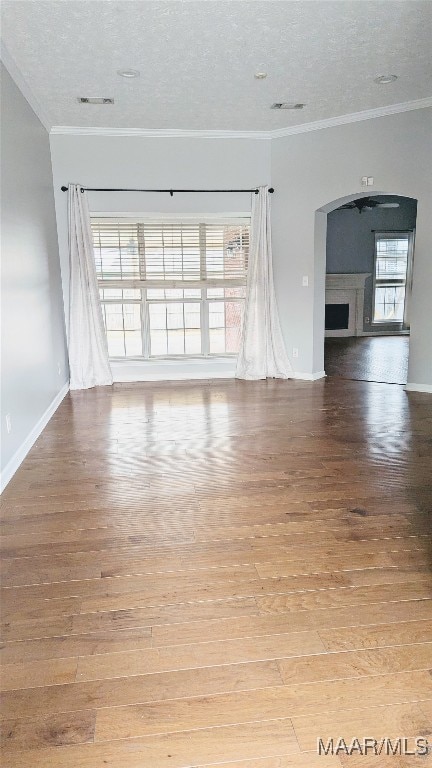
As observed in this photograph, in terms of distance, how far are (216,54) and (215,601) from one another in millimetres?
3737

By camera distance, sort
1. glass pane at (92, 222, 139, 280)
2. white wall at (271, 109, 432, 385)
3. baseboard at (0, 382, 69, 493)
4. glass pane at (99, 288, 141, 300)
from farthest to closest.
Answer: glass pane at (99, 288, 141, 300), glass pane at (92, 222, 139, 280), white wall at (271, 109, 432, 385), baseboard at (0, 382, 69, 493)

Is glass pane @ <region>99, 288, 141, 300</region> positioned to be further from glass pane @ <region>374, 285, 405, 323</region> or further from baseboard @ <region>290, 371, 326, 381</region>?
glass pane @ <region>374, 285, 405, 323</region>

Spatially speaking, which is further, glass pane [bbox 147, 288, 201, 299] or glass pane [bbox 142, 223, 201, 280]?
glass pane [bbox 147, 288, 201, 299]

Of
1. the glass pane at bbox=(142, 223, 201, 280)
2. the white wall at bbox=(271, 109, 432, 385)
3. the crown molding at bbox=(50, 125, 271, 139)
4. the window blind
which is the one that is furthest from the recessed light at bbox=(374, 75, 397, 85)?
the glass pane at bbox=(142, 223, 201, 280)

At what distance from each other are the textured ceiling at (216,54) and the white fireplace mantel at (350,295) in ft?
16.0

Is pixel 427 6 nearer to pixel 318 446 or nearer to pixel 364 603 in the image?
pixel 318 446

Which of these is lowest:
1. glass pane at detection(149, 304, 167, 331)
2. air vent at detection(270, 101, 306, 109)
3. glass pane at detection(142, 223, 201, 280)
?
glass pane at detection(149, 304, 167, 331)

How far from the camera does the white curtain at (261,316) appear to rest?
5992 mm

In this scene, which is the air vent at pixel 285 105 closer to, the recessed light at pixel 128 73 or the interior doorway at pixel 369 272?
the recessed light at pixel 128 73

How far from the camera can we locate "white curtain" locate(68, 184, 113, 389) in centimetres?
568

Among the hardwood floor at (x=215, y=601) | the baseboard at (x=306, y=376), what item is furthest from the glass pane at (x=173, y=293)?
the hardwood floor at (x=215, y=601)

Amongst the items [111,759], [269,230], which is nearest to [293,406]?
[269,230]

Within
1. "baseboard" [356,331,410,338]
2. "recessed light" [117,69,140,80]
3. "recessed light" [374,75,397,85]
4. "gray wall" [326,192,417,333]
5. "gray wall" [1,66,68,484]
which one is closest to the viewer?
"gray wall" [1,66,68,484]

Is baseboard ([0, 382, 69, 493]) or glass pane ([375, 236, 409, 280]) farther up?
glass pane ([375, 236, 409, 280])
